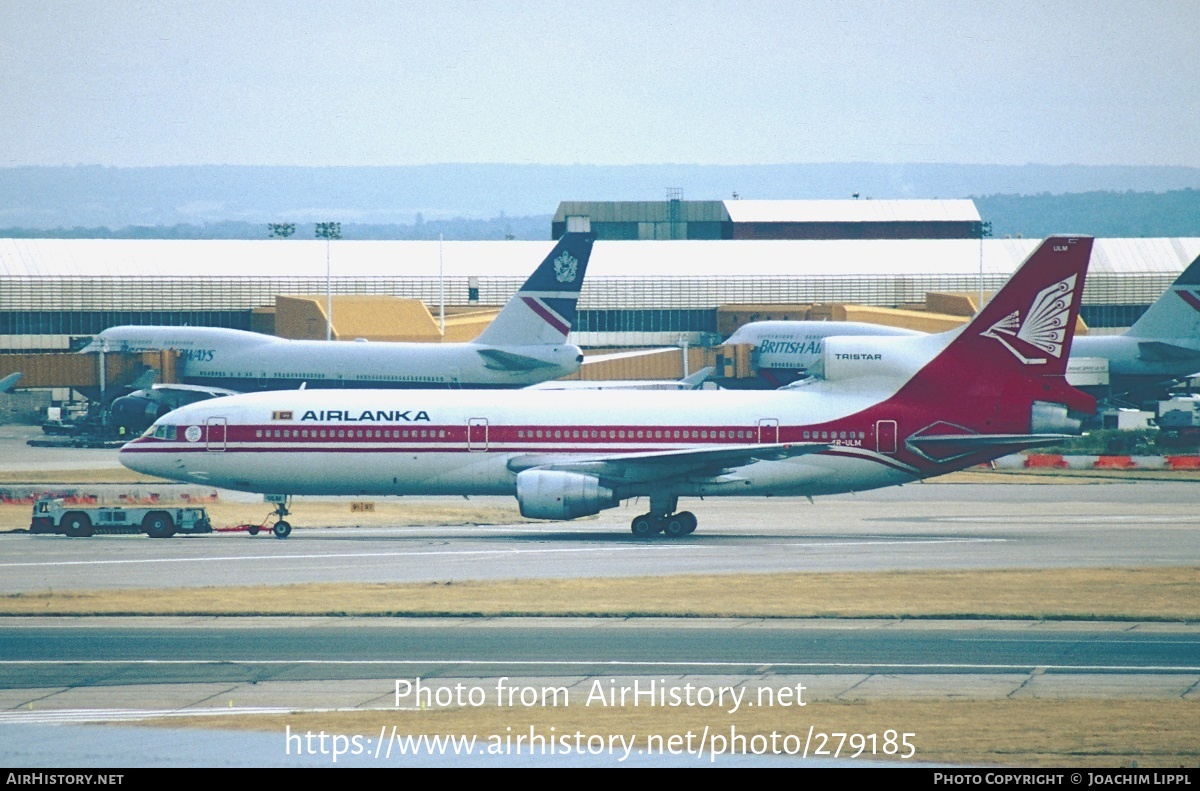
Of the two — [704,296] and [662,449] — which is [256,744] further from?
[704,296]

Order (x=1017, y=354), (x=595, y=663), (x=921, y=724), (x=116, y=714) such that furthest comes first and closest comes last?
(x=1017, y=354) < (x=595, y=663) < (x=116, y=714) < (x=921, y=724)

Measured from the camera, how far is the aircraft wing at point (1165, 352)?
85625 mm

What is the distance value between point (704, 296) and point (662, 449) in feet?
226

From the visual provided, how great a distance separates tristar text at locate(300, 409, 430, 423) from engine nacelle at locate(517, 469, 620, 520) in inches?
165

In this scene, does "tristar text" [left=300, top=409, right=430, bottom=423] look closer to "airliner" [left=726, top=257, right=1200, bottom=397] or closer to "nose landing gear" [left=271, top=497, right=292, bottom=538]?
"nose landing gear" [left=271, top=497, right=292, bottom=538]

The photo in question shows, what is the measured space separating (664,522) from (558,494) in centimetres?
389

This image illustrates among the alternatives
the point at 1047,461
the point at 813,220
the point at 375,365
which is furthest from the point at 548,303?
the point at 813,220

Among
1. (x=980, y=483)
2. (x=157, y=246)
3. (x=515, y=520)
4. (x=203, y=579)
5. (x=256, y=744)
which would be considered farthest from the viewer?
(x=157, y=246)

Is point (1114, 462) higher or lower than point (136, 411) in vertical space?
lower

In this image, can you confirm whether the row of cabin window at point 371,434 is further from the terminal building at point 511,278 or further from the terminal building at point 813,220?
the terminal building at point 813,220

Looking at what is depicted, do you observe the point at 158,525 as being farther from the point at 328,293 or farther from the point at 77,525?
the point at 328,293

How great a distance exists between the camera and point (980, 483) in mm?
66000

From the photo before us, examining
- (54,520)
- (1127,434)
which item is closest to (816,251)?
(1127,434)

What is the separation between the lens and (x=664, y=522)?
1918 inches
